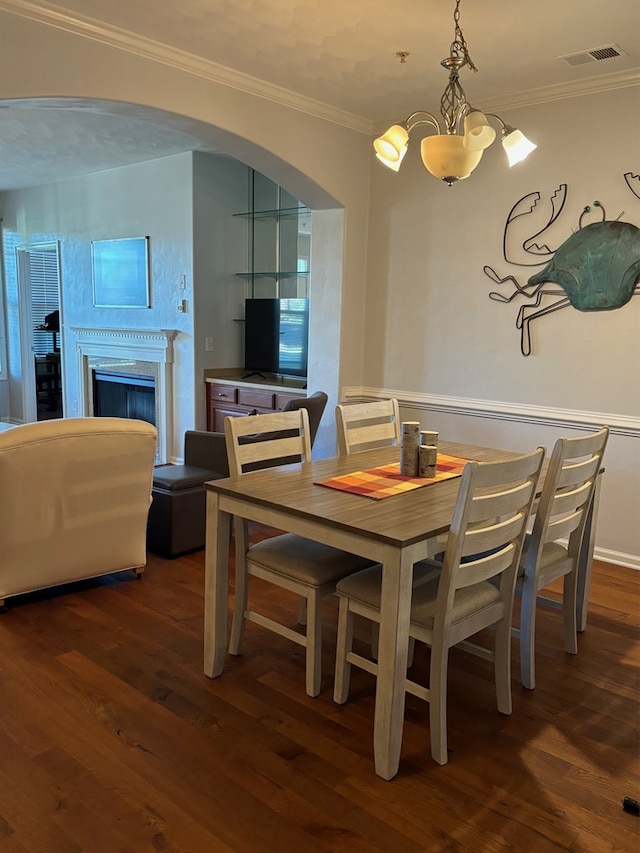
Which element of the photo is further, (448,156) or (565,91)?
(565,91)

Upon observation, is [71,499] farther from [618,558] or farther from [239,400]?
[618,558]

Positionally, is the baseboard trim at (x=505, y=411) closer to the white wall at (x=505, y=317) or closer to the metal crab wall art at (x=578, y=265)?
the white wall at (x=505, y=317)

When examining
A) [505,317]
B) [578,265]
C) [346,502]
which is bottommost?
[346,502]

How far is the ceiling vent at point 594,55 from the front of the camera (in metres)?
3.28

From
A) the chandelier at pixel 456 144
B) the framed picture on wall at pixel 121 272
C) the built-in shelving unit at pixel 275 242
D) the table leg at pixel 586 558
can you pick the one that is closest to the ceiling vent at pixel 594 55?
the chandelier at pixel 456 144

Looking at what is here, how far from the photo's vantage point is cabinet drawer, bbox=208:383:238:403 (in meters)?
5.74

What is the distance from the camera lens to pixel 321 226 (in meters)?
4.77

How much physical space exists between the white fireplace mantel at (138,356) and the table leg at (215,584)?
12.8 ft

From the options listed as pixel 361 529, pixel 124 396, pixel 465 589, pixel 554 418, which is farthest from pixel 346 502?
pixel 124 396

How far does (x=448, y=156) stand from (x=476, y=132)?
123 mm

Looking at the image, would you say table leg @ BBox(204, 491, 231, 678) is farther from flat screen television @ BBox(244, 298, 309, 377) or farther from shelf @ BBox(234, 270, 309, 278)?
shelf @ BBox(234, 270, 309, 278)

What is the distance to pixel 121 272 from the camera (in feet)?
21.6

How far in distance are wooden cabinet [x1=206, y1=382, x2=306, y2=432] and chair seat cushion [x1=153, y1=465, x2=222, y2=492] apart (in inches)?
53.0

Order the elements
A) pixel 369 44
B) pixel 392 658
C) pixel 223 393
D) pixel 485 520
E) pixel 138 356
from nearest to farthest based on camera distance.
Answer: pixel 392 658
pixel 485 520
pixel 369 44
pixel 223 393
pixel 138 356
